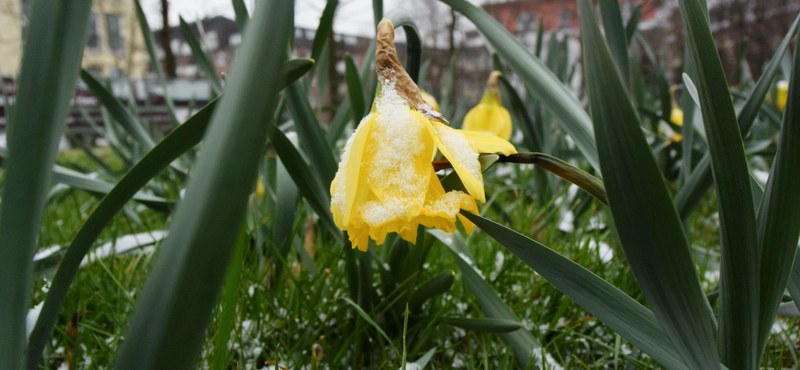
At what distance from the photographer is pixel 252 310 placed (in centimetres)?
64

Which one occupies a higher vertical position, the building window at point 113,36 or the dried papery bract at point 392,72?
the building window at point 113,36

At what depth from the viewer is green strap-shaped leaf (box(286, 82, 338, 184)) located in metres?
0.52

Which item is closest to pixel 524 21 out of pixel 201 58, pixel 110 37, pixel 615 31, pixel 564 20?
pixel 564 20

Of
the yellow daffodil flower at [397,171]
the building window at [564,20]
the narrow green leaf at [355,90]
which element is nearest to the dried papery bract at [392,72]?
the yellow daffodil flower at [397,171]

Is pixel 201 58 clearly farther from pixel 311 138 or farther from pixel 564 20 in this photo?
pixel 564 20

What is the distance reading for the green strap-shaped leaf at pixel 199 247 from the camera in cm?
18

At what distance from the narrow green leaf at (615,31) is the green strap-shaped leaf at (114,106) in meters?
0.68

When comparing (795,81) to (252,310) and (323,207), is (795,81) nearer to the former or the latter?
(323,207)

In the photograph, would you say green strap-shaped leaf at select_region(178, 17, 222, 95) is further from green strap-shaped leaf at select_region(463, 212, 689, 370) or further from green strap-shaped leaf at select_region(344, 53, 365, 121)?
green strap-shaped leaf at select_region(463, 212, 689, 370)

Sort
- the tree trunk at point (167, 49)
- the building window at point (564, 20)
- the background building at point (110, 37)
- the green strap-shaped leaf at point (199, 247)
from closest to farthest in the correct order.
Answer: the green strap-shaped leaf at point (199, 247) < the building window at point (564, 20) < the background building at point (110, 37) < the tree trunk at point (167, 49)

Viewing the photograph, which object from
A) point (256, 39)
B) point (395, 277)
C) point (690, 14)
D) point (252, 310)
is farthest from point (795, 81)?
point (252, 310)

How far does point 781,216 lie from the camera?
33 cm

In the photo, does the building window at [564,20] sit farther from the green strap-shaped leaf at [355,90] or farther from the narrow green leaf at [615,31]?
the green strap-shaped leaf at [355,90]

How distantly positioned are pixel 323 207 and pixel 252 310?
211mm
